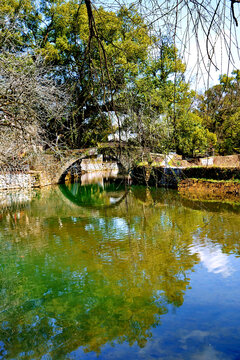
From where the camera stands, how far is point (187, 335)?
314cm

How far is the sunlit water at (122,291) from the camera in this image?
119 inches

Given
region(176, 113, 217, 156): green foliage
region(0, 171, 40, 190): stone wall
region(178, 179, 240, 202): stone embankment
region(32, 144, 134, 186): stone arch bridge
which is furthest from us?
region(32, 144, 134, 186): stone arch bridge

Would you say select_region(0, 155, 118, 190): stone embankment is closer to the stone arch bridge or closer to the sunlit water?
the stone arch bridge

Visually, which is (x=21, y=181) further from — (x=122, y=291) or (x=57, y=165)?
(x=122, y=291)

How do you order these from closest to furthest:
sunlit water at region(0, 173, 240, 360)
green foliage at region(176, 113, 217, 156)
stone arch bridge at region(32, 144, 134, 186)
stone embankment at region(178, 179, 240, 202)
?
sunlit water at region(0, 173, 240, 360) < stone embankment at region(178, 179, 240, 202) < green foliage at region(176, 113, 217, 156) < stone arch bridge at region(32, 144, 134, 186)

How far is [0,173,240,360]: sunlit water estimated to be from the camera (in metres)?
3.03

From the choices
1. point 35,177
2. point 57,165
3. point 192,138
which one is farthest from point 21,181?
point 192,138

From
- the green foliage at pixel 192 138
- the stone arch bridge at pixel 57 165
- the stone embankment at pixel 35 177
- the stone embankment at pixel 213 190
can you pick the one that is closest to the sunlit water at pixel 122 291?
the stone embankment at pixel 213 190

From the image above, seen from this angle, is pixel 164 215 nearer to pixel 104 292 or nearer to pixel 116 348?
pixel 104 292

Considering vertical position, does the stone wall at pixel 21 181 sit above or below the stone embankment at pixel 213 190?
above

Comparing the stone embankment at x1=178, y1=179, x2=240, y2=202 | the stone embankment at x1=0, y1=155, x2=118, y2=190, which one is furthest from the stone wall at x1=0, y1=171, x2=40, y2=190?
the stone embankment at x1=178, y1=179, x2=240, y2=202

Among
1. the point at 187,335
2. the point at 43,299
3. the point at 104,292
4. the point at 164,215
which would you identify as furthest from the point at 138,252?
the point at 164,215

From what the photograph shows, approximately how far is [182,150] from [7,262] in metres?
14.8

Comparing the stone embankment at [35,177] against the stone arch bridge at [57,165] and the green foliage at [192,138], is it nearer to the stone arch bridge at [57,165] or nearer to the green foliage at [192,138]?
the stone arch bridge at [57,165]
